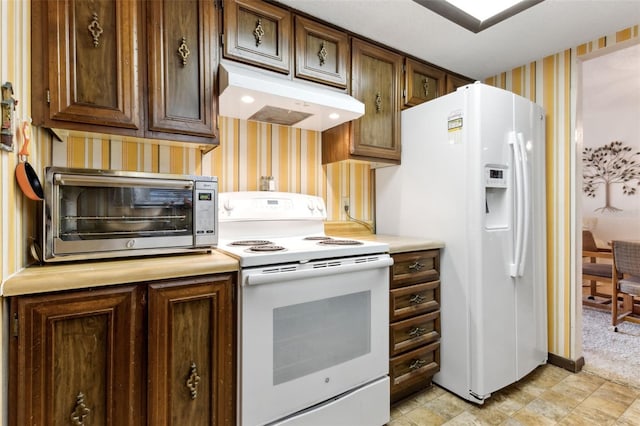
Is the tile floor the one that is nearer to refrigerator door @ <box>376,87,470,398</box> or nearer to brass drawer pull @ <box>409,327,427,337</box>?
refrigerator door @ <box>376,87,470,398</box>

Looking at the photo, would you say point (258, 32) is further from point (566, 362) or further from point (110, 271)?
point (566, 362)

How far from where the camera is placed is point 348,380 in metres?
1.60

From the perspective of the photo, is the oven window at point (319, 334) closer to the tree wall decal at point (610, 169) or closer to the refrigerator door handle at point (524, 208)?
the refrigerator door handle at point (524, 208)

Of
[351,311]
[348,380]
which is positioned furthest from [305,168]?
[348,380]

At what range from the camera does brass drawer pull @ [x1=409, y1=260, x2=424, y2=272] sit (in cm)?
198

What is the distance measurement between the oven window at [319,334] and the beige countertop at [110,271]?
1.16ft

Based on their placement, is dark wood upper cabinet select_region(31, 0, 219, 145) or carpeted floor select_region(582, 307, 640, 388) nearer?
dark wood upper cabinet select_region(31, 0, 219, 145)

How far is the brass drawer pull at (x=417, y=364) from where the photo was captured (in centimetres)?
198

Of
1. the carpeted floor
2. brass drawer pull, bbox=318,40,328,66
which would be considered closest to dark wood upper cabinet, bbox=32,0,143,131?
brass drawer pull, bbox=318,40,328,66

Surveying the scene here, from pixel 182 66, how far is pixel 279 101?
0.48m

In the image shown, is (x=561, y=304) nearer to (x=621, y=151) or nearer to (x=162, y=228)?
(x=162, y=228)

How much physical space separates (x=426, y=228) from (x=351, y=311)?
88 cm

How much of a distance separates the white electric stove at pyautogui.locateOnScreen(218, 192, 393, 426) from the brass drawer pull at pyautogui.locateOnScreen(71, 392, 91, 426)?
53 cm

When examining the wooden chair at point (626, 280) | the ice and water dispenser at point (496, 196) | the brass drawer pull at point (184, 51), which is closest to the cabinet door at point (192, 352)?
the brass drawer pull at point (184, 51)
